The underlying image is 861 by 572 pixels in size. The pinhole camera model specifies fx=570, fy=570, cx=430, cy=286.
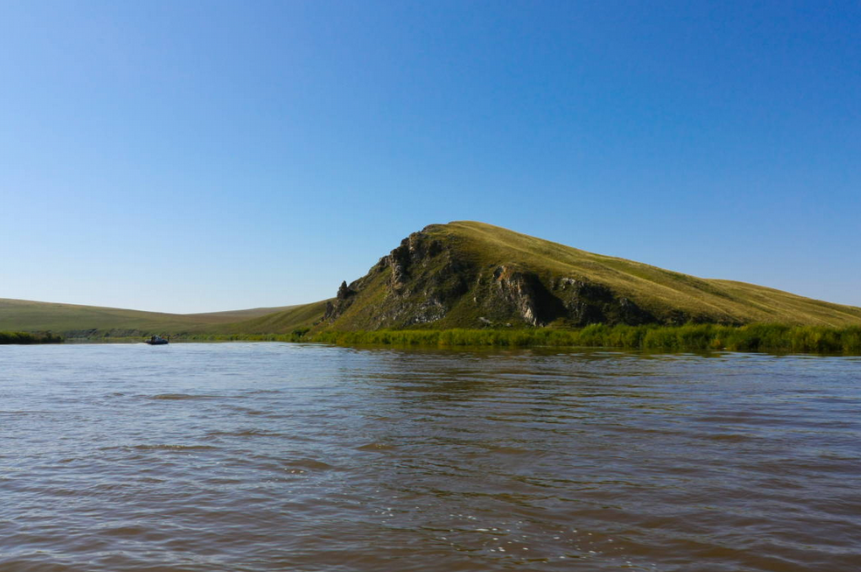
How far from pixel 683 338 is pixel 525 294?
63724 mm

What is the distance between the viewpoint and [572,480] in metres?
11.0

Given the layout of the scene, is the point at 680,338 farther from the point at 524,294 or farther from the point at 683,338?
the point at 524,294

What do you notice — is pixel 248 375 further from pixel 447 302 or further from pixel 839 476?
pixel 447 302

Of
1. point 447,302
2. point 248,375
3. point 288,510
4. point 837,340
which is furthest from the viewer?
point 447,302

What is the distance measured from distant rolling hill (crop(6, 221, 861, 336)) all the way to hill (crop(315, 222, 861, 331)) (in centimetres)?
28

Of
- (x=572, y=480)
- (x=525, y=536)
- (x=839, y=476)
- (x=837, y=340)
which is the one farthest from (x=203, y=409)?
(x=837, y=340)

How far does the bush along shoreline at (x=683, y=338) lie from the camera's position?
2084 inches

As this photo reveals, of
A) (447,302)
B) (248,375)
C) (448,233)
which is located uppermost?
(448,233)

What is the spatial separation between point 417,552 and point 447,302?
132 m

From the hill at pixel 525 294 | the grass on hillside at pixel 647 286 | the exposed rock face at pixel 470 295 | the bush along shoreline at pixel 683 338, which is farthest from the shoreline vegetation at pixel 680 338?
the grass on hillside at pixel 647 286

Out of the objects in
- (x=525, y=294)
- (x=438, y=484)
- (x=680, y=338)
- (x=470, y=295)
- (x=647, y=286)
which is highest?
(x=647, y=286)

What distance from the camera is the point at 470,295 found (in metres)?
140

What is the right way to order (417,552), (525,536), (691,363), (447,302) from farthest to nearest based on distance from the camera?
(447,302), (691,363), (525,536), (417,552)

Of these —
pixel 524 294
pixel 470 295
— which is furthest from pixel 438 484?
pixel 470 295
